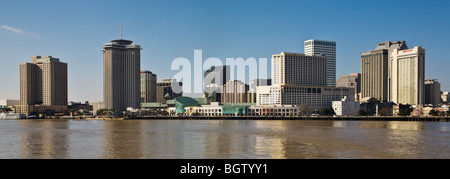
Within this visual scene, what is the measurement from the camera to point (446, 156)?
4344 cm

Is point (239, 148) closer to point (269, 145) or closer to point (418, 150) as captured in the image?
point (269, 145)
